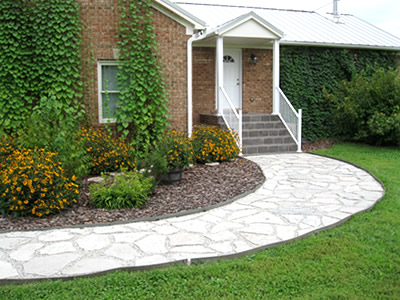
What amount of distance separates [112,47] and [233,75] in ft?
17.7

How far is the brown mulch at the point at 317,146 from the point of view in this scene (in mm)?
13055

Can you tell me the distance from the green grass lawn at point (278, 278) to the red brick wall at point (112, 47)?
20.6 ft

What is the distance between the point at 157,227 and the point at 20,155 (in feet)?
7.94

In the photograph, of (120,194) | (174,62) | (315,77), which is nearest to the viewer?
(120,194)

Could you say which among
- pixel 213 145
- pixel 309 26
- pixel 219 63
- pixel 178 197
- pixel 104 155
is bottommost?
pixel 178 197

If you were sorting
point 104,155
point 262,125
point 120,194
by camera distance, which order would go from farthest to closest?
1. point 262,125
2. point 104,155
3. point 120,194

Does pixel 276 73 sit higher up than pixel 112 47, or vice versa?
pixel 112 47

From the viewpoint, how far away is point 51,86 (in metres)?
9.16

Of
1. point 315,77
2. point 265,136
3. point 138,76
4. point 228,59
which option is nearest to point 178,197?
point 138,76

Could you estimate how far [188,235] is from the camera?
504 centimetres

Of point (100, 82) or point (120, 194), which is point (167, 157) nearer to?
point (120, 194)

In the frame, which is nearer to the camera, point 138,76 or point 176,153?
point 176,153

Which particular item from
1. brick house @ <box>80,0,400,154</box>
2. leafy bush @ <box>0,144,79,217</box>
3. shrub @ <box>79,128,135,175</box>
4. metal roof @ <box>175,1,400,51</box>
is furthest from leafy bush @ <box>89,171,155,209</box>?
metal roof @ <box>175,1,400,51</box>

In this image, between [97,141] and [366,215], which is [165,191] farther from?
[366,215]
